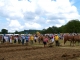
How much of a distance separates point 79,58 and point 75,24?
12780 cm

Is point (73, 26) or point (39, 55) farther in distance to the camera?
point (73, 26)

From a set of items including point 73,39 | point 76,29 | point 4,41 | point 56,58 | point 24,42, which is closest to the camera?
point 56,58

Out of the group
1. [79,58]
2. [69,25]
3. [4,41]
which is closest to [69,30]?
[69,25]

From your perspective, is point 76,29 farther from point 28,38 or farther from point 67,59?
point 67,59

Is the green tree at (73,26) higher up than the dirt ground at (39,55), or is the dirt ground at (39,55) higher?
the green tree at (73,26)

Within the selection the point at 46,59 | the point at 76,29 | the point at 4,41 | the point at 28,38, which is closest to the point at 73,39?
the point at 28,38

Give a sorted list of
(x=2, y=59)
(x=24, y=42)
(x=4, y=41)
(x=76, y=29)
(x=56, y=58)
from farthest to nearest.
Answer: (x=76, y=29), (x=4, y=41), (x=24, y=42), (x=56, y=58), (x=2, y=59)

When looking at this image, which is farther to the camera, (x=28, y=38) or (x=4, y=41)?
(x=4, y=41)

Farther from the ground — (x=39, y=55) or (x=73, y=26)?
(x=73, y=26)

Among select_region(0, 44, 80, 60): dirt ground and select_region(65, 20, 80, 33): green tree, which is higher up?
select_region(65, 20, 80, 33): green tree

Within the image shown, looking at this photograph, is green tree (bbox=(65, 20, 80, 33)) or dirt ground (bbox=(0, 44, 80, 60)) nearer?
dirt ground (bbox=(0, 44, 80, 60))

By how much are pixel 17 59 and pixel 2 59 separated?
113cm

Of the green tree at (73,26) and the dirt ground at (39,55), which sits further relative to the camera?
the green tree at (73,26)

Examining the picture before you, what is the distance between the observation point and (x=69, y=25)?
481 ft
